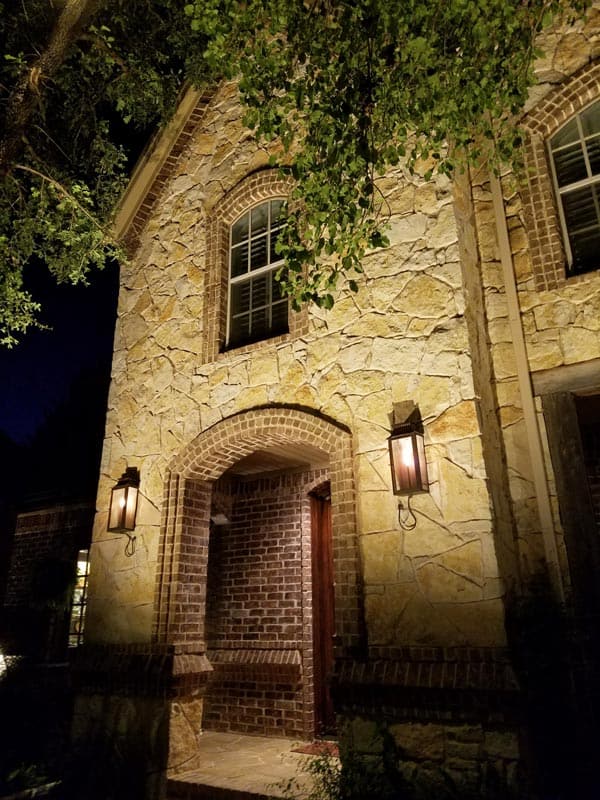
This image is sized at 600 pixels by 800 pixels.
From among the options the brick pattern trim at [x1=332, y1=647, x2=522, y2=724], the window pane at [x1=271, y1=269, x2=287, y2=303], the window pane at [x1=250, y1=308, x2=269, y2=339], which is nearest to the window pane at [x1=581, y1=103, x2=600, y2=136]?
the window pane at [x1=271, y1=269, x2=287, y2=303]

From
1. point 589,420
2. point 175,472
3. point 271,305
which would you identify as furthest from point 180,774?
point 589,420

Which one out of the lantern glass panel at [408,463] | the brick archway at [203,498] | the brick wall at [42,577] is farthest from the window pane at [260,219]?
the brick wall at [42,577]

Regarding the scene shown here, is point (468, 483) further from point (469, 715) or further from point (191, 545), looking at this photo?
point (191, 545)

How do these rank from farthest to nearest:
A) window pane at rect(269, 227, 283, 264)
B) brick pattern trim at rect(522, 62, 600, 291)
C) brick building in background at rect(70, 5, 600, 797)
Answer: window pane at rect(269, 227, 283, 264) < brick pattern trim at rect(522, 62, 600, 291) < brick building in background at rect(70, 5, 600, 797)

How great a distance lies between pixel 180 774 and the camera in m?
5.96

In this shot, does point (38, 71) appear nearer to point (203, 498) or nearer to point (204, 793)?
point (203, 498)

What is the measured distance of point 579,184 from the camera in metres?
6.04

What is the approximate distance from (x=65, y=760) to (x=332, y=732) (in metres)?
3.31

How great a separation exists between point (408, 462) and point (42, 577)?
830cm

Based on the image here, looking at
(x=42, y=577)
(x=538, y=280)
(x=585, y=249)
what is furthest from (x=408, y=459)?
(x=42, y=577)

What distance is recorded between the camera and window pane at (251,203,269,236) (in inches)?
300

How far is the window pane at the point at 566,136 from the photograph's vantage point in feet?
20.4

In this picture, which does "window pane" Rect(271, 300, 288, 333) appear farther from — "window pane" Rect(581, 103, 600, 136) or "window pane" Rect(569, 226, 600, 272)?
"window pane" Rect(581, 103, 600, 136)

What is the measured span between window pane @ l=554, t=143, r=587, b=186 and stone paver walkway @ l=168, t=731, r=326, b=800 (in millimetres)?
6459
